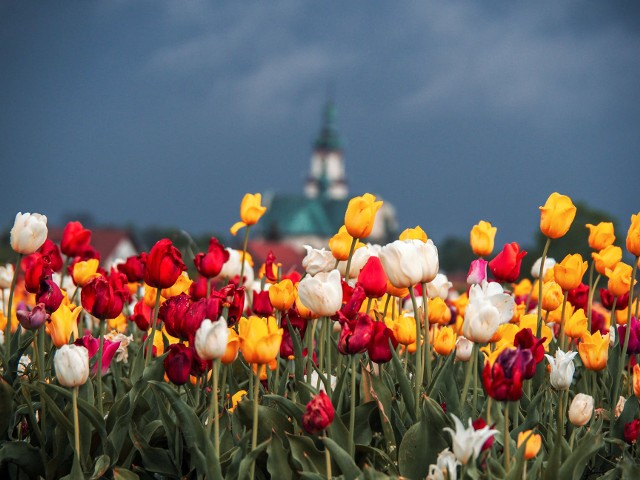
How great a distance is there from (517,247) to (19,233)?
1.91m

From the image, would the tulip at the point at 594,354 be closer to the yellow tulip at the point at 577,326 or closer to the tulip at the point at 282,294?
the yellow tulip at the point at 577,326

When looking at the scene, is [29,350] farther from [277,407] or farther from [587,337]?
[587,337]

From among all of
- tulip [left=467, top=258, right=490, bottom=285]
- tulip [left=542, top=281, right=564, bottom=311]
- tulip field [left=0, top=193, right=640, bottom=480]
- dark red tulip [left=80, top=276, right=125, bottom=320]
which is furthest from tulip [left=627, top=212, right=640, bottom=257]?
dark red tulip [left=80, top=276, right=125, bottom=320]

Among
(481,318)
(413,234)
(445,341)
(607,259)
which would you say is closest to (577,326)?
(607,259)

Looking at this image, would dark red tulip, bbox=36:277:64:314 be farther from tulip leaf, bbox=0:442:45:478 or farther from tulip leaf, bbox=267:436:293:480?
tulip leaf, bbox=267:436:293:480

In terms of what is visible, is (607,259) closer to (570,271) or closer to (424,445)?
(570,271)

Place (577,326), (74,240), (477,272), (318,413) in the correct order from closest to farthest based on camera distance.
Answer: (318,413), (477,272), (577,326), (74,240)

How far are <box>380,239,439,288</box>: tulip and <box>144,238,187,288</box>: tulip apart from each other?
2.28 feet

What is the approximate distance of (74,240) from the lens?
398 cm

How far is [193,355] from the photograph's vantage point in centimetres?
255

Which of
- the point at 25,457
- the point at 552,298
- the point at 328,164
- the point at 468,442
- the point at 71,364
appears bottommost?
the point at 25,457

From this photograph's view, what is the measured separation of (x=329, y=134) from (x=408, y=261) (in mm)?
133146

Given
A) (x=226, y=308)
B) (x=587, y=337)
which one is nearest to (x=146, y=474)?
(x=226, y=308)

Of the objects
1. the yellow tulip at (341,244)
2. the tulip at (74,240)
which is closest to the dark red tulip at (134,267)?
the tulip at (74,240)
